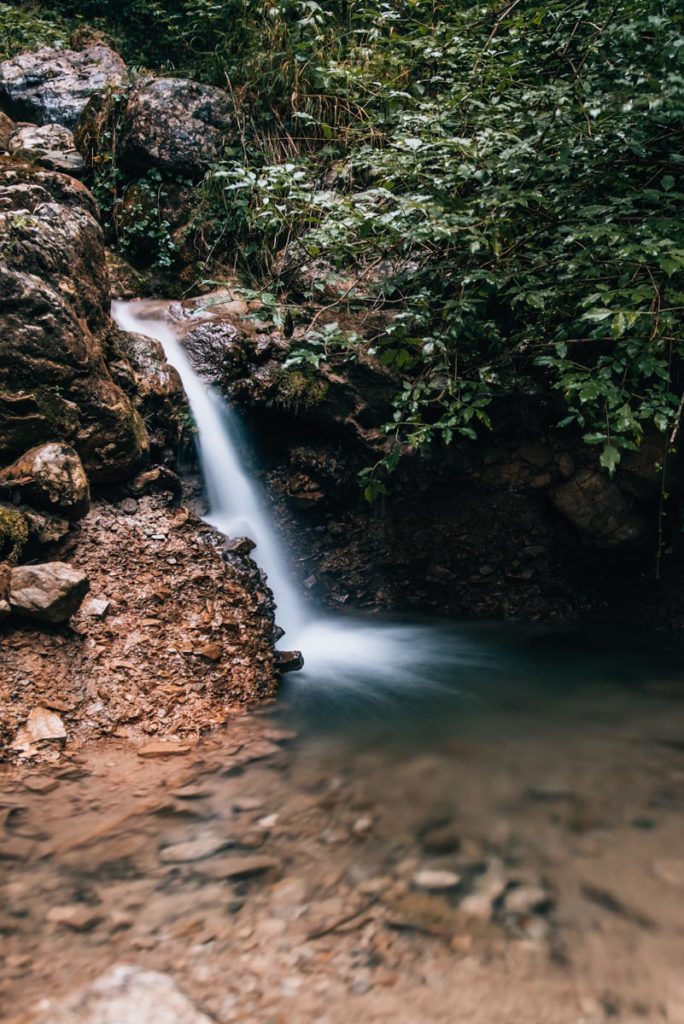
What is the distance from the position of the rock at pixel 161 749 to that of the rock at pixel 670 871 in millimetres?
1709

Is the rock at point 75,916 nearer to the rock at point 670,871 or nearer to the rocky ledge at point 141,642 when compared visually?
the rocky ledge at point 141,642

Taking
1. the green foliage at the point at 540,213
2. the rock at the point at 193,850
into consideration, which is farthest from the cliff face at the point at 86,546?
the green foliage at the point at 540,213

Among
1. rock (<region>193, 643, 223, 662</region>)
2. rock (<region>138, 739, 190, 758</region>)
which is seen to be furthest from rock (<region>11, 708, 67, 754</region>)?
rock (<region>193, 643, 223, 662</region>)

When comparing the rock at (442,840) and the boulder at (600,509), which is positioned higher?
the boulder at (600,509)

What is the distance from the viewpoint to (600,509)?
4160 millimetres

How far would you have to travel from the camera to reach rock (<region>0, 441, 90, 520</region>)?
297 centimetres

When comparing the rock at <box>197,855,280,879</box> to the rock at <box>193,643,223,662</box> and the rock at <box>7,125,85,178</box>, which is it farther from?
the rock at <box>7,125,85,178</box>

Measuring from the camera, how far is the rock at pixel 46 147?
169 inches

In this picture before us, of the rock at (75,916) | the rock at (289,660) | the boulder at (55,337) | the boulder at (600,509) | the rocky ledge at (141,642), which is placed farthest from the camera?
the boulder at (600,509)

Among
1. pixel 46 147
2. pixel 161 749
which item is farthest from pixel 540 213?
pixel 46 147

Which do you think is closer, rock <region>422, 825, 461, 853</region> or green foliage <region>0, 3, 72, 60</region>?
rock <region>422, 825, 461, 853</region>

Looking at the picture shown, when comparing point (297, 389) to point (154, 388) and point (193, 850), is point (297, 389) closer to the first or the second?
point (154, 388)

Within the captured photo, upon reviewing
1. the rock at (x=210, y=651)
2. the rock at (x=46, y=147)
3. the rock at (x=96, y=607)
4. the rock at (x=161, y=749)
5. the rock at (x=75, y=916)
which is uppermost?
the rock at (x=46, y=147)

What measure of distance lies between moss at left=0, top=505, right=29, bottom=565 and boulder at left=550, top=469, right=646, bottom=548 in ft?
10.6
